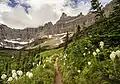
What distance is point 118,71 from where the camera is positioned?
841cm

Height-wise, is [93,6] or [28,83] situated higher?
[93,6]

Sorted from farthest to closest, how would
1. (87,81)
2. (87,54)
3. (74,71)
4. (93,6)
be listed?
(93,6) < (87,54) < (74,71) < (87,81)

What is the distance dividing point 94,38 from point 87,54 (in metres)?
3.66

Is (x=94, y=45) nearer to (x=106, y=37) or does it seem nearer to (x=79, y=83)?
(x=106, y=37)

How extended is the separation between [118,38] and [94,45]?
1779mm

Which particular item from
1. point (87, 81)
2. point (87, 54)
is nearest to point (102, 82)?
point (87, 81)

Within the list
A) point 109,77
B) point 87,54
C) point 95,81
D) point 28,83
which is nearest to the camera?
point 109,77

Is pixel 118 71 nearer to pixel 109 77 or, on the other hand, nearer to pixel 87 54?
pixel 109 77

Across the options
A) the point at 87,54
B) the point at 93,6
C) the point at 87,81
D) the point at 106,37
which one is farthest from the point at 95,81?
the point at 93,6

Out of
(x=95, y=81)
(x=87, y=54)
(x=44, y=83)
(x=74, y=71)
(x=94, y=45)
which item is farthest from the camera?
(x=94, y=45)

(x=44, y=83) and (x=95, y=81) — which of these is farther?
(x=44, y=83)

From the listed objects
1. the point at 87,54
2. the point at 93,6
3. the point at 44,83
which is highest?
the point at 93,6

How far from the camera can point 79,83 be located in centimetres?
1225

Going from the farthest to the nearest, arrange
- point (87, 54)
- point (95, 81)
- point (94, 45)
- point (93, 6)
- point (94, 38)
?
1. point (93, 6)
2. point (94, 38)
3. point (94, 45)
4. point (87, 54)
5. point (95, 81)
